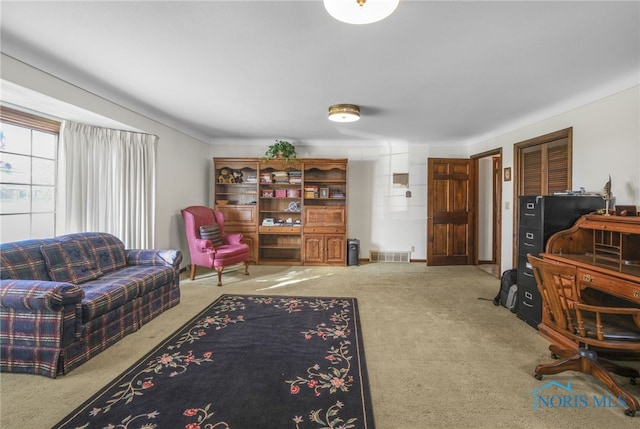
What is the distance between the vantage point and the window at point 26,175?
2.90m

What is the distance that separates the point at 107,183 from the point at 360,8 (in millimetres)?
3826

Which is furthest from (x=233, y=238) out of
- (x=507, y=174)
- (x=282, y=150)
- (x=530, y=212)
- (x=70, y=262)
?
(x=507, y=174)

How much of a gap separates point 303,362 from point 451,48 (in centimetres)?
277

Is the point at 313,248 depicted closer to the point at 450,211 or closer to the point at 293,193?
the point at 293,193

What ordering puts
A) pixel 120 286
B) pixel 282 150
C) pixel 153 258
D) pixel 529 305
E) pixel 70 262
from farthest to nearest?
pixel 282 150 < pixel 153 258 < pixel 529 305 < pixel 70 262 < pixel 120 286

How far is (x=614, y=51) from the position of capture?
7.66 ft

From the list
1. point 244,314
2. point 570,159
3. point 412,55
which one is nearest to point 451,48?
point 412,55

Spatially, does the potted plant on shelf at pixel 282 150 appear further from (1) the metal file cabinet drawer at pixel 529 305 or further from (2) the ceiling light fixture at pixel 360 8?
(1) the metal file cabinet drawer at pixel 529 305

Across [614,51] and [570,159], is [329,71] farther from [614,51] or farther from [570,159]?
[570,159]

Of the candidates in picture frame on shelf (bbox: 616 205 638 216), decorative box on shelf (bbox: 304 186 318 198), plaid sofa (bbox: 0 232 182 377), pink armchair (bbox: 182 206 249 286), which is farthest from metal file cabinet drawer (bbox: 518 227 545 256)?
plaid sofa (bbox: 0 232 182 377)

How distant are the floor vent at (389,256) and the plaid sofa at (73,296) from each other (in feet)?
12.6

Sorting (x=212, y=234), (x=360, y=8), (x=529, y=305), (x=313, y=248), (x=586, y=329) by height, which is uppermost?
(x=360, y=8)

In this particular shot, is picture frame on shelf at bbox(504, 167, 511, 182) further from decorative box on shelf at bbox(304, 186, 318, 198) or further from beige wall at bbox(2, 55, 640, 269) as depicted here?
decorative box on shelf at bbox(304, 186, 318, 198)

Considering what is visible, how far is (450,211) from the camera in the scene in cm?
567
